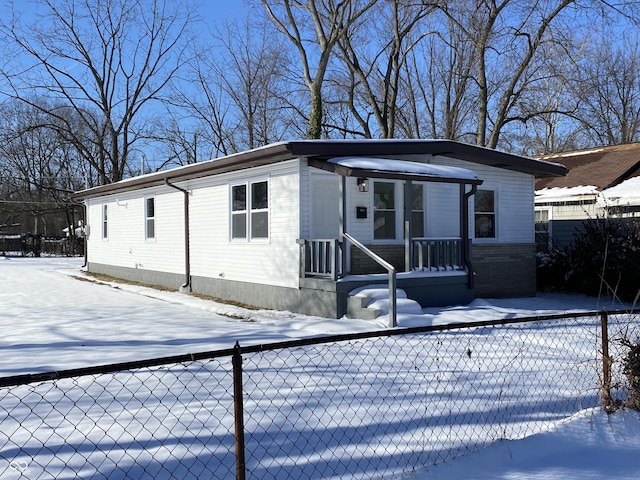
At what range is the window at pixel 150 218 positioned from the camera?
1617cm

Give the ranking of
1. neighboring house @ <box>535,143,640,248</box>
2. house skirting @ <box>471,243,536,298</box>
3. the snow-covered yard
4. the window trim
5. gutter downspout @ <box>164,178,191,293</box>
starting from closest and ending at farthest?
the snow-covered yard → the window trim → house skirting @ <box>471,243,536,298</box> → gutter downspout @ <box>164,178,191,293</box> → neighboring house @ <box>535,143,640,248</box>

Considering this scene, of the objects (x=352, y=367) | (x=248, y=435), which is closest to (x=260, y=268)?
(x=352, y=367)

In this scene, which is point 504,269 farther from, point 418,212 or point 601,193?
point 601,193

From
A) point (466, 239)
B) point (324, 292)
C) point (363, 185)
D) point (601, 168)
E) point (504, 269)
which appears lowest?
point (324, 292)

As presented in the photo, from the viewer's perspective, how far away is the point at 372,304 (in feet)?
31.0

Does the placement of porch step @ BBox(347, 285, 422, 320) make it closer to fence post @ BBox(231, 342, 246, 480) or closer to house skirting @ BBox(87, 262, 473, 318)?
house skirting @ BBox(87, 262, 473, 318)

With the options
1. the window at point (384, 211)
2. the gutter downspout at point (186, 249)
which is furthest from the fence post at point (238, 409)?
the gutter downspout at point (186, 249)

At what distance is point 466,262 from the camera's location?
11531 millimetres

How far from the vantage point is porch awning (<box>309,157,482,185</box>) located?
31.1 ft

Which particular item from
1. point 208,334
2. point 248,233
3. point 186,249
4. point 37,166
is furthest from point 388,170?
point 37,166

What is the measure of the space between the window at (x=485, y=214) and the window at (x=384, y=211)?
2.29 metres

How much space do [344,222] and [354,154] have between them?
139 cm

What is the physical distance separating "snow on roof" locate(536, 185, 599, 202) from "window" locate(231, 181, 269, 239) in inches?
384

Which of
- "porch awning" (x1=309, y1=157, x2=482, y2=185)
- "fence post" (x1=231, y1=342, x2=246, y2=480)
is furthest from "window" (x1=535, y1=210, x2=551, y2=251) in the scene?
"fence post" (x1=231, y1=342, x2=246, y2=480)
